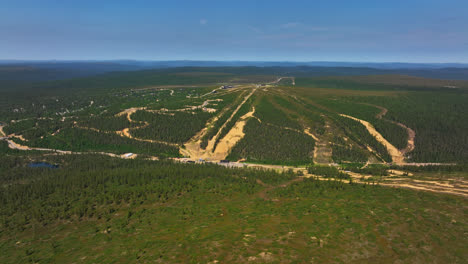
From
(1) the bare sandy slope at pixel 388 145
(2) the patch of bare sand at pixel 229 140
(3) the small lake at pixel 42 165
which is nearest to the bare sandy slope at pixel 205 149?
(2) the patch of bare sand at pixel 229 140

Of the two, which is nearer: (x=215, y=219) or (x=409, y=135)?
(x=215, y=219)

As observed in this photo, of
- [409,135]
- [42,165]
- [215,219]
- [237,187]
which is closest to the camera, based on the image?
[215,219]

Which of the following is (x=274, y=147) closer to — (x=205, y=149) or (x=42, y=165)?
(x=205, y=149)

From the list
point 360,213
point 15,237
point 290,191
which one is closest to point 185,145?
point 290,191

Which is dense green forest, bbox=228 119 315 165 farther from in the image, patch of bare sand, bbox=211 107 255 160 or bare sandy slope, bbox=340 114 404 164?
bare sandy slope, bbox=340 114 404 164

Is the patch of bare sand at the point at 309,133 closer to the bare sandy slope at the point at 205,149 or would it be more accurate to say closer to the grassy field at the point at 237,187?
the grassy field at the point at 237,187

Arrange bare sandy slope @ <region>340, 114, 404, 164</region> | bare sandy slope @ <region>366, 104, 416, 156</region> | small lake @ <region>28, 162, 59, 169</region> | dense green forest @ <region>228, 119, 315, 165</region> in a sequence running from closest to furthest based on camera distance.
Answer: small lake @ <region>28, 162, 59, 169</region> → dense green forest @ <region>228, 119, 315, 165</region> → bare sandy slope @ <region>340, 114, 404, 164</region> → bare sandy slope @ <region>366, 104, 416, 156</region>

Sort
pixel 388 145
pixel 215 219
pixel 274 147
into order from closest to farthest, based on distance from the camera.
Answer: pixel 215 219, pixel 274 147, pixel 388 145

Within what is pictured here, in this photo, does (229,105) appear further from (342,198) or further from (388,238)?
(388,238)

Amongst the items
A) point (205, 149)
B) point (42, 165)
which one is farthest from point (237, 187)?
point (42, 165)

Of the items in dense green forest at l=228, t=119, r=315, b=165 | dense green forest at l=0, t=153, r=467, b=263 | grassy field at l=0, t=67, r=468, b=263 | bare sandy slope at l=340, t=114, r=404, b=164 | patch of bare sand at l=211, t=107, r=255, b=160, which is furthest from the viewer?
patch of bare sand at l=211, t=107, r=255, b=160

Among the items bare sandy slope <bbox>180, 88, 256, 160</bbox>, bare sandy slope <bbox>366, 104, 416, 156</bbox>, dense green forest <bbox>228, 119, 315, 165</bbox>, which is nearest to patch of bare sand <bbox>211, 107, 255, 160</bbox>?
bare sandy slope <bbox>180, 88, 256, 160</bbox>
